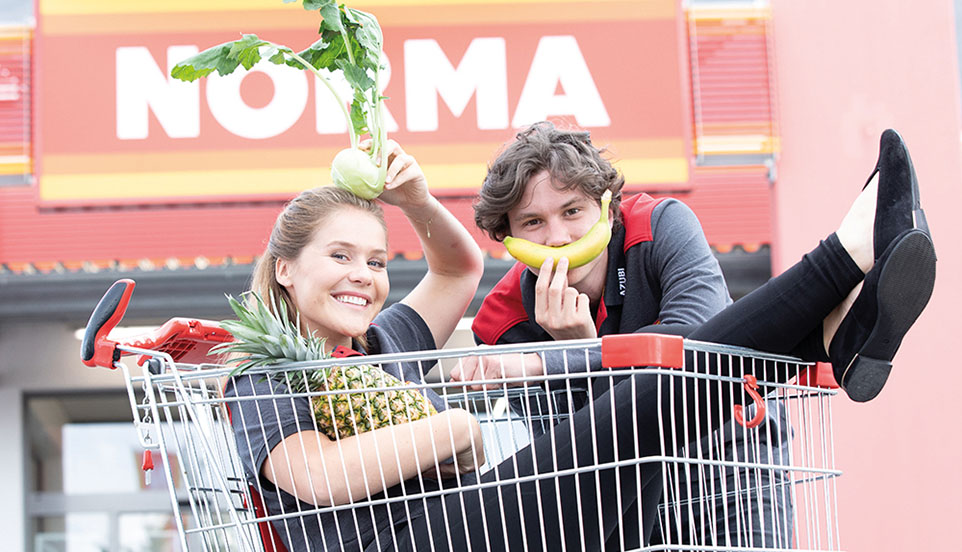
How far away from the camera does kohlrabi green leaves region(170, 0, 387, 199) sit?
7.07ft

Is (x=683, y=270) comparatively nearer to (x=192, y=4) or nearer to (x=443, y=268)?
(x=443, y=268)

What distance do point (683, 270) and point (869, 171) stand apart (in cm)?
409

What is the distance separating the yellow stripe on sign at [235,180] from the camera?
19.0 ft

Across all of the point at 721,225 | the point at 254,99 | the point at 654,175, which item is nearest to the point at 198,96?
the point at 254,99

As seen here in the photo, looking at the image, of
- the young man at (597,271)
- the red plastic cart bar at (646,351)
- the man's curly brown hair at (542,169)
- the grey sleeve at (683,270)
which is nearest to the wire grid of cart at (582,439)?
the red plastic cart bar at (646,351)

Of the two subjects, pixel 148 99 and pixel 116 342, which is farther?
pixel 148 99

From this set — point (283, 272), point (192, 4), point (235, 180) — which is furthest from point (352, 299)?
point (192, 4)

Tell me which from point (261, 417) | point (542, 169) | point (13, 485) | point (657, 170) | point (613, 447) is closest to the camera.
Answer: point (613, 447)

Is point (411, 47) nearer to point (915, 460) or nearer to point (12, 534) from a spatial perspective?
point (915, 460)

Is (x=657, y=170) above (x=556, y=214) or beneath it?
above

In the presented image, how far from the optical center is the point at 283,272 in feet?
7.89

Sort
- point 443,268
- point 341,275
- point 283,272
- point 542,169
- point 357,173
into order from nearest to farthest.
A: 1. point 357,173
2. point 341,275
3. point 283,272
4. point 542,169
5. point 443,268

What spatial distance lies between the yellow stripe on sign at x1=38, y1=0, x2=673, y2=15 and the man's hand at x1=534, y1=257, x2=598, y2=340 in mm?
4124

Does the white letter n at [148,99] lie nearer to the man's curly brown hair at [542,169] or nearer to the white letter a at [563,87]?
the white letter a at [563,87]
